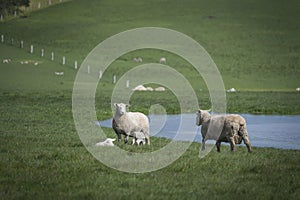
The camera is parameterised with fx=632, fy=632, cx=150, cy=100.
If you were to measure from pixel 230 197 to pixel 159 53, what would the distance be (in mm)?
60335

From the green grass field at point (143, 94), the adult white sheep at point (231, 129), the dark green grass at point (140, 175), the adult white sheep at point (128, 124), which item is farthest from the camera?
the adult white sheep at point (128, 124)

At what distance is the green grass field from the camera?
1144 cm

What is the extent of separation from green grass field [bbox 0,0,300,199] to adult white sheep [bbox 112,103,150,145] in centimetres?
65

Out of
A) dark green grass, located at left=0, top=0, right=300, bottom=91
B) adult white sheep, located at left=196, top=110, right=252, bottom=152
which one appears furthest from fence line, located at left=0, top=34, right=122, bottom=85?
adult white sheep, located at left=196, top=110, right=252, bottom=152

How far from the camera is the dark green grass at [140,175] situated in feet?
35.5

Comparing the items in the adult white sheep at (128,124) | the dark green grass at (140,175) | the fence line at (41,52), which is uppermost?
the fence line at (41,52)

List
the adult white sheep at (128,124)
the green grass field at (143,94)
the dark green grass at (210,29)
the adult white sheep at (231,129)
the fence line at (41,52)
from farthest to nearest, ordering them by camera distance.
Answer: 1. the dark green grass at (210,29)
2. the fence line at (41,52)
3. the adult white sheep at (128,124)
4. the adult white sheep at (231,129)
5. the green grass field at (143,94)

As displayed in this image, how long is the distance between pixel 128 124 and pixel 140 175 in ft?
16.5

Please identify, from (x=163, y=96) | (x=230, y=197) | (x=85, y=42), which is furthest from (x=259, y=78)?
(x=230, y=197)

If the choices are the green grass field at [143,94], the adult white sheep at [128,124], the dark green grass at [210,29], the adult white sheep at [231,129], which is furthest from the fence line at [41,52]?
the adult white sheep at [231,129]

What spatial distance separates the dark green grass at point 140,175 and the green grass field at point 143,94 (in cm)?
2

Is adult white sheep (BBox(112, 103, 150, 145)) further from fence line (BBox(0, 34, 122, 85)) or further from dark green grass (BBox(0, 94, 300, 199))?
fence line (BBox(0, 34, 122, 85))

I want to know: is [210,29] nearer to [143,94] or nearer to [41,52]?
[41,52]

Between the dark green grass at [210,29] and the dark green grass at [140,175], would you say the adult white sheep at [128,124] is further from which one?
the dark green grass at [210,29]
